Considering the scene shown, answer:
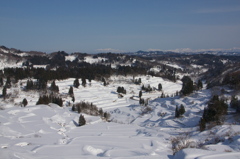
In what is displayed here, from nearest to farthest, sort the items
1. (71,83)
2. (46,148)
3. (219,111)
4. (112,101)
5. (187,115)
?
(46,148) → (219,111) → (187,115) → (112,101) → (71,83)

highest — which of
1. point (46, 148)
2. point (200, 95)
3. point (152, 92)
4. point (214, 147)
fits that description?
point (214, 147)

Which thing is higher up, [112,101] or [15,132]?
[15,132]

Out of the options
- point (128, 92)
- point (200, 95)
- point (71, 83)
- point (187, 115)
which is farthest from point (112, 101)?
point (187, 115)

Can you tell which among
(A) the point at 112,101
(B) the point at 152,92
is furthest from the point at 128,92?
(A) the point at 112,101

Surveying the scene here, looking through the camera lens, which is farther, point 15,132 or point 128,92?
point 128,92

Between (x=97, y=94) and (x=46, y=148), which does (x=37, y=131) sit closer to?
(x=46, y=148)

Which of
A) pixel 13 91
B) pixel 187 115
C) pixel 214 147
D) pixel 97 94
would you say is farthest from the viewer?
pixel 97 94
